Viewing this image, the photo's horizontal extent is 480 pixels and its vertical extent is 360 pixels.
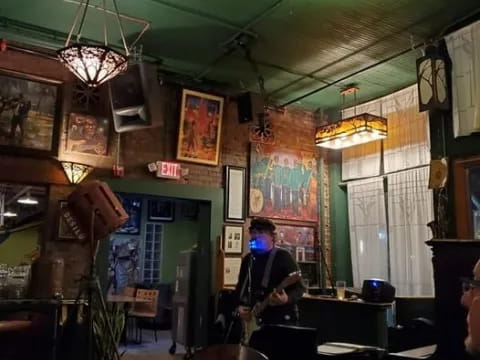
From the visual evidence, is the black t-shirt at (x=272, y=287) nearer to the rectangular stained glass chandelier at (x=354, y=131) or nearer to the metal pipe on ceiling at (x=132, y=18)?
the rectangular stained glass chandelier at (x=354, y=131)

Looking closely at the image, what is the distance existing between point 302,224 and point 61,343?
3655 mm

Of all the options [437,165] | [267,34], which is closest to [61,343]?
[267,34]

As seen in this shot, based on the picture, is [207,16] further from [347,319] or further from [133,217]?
[133,217]

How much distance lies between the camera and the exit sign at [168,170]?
19.2ft

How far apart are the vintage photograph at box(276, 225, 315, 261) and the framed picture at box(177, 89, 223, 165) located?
146cm

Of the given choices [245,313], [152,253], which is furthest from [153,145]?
[152,253]

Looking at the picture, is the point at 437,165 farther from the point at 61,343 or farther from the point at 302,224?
the point at 61,343

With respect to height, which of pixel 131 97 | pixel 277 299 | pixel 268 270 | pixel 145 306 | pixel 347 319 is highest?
pixel 131 97

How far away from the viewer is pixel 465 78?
185 inches

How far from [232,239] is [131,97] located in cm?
236

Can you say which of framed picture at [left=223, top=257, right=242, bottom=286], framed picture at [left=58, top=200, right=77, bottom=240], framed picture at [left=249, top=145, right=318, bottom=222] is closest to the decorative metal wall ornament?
framed picture at [left=249, top=145, right=318, bottom=222]

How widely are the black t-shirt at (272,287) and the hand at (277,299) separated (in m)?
0.06

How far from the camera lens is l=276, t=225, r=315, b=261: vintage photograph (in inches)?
267

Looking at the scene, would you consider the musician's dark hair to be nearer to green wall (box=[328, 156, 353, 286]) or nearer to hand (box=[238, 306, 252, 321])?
hand (box=[238, 306, 252, 321])
